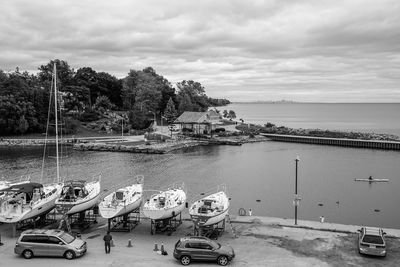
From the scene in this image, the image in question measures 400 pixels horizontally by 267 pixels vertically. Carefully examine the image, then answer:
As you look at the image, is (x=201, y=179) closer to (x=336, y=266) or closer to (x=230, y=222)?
(x=230, y=222)

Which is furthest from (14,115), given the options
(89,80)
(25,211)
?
(25,211)

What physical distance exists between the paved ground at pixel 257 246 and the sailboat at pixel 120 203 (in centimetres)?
135

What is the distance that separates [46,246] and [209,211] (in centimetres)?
971

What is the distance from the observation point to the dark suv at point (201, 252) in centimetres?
2095

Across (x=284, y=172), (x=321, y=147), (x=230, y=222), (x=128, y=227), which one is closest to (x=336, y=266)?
(x=230, y=222)

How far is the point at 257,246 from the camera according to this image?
23.9 m

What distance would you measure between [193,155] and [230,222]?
50.1m

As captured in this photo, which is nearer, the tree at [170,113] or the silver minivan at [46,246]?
the silver minivan at [46,246]

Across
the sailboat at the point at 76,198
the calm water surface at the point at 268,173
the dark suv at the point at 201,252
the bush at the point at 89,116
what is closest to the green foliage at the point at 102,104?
the bush at the point at 89,116

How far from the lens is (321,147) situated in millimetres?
95188

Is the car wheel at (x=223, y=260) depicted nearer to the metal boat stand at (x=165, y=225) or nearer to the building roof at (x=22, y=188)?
the metal boat stand at (x=165, y=225)

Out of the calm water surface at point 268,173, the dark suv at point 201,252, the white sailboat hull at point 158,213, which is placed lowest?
the calm water surface at point 268,173

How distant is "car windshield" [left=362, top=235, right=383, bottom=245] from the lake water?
14910mm

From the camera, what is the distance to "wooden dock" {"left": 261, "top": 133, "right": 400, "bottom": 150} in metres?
92.7
